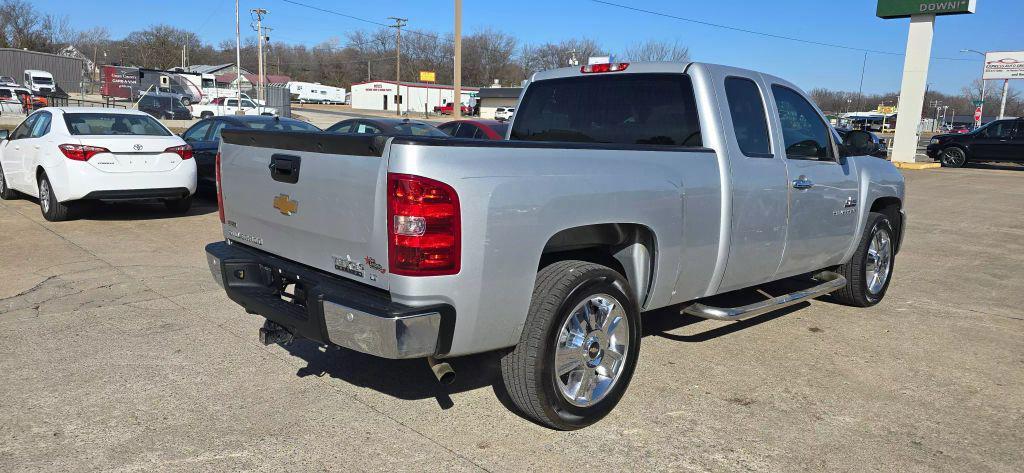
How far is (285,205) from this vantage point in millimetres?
3760

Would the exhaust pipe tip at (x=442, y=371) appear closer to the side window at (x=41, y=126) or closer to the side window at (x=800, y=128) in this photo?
the side window at (x=800, y=128)

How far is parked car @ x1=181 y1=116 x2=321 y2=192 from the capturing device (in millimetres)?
11188

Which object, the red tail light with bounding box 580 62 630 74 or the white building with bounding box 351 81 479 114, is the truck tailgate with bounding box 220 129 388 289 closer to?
the red tail light with bounding box 580 62 630 74

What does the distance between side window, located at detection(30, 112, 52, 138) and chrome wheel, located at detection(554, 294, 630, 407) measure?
8.72 m

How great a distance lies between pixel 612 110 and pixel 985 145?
26.3 m

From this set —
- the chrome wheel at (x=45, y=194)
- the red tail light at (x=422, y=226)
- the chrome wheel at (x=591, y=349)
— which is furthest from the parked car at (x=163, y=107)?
the red tail light at (x=422, y=226)

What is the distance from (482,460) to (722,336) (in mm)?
2610

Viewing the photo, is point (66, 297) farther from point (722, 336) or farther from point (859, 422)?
point (859, 422)

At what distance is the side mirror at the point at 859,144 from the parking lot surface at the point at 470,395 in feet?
4.41

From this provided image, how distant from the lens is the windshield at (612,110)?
4645mm

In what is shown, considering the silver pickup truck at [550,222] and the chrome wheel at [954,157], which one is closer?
the silver pickup truck at [550,222]

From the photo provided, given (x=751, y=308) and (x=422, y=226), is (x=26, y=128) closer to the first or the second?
(x=422, y=226)

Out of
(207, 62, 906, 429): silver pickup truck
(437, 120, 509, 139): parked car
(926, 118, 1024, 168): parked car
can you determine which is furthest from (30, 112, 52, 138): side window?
(926, 118, 1024, 168): parked car

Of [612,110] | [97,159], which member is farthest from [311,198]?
[97,159]
